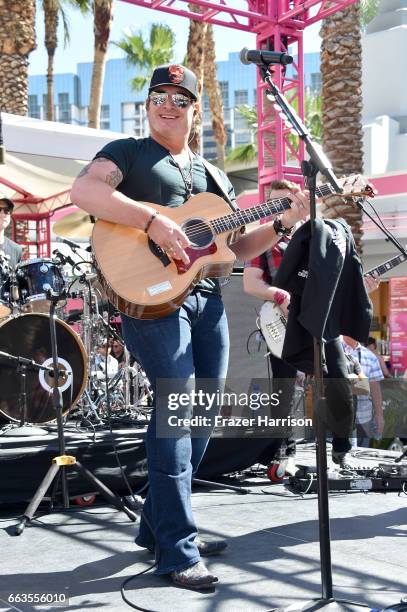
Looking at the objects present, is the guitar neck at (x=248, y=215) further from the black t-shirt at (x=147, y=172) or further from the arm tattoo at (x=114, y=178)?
the arm tattoo at (x=114, y=178)

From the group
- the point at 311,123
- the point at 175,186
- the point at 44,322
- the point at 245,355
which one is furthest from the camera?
the point at 311,123

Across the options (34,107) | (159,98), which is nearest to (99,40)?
(159,98)

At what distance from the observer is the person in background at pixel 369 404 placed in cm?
904

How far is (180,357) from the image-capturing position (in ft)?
10.3

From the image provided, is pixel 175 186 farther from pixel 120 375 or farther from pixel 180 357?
pixel 120 375

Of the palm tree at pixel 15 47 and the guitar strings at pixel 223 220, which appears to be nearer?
the guitar strings at pixel 223 220

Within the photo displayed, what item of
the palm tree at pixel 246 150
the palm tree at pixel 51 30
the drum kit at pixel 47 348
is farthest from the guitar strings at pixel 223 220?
the palm tree at pixel 246 150

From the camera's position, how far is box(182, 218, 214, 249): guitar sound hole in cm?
335

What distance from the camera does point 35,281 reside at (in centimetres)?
597

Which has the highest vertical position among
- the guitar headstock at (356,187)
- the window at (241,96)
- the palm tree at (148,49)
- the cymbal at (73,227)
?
the window at (241,96)

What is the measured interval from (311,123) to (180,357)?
36.6 meters

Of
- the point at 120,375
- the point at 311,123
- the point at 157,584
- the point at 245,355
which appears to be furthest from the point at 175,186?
the point at 311,123

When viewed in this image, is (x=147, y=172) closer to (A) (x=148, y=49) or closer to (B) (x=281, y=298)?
(B) (x=281, y=298)

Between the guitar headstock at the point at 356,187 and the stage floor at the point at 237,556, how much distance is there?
1.51 metres
